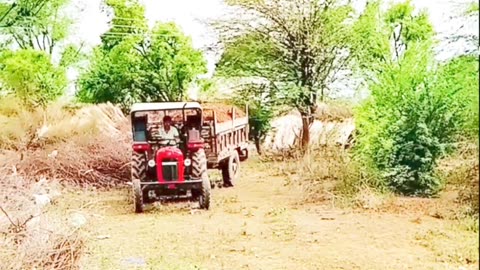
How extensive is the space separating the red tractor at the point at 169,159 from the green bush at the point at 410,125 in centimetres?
190

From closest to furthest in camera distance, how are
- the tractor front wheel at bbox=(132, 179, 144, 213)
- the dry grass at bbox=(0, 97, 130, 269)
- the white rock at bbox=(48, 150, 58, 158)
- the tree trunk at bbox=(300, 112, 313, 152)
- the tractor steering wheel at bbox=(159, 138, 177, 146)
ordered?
the tractor front wheel at bbox=(132, 179, 144, 213) < the tractor steering wheel at bbox=(159, 138, 177, 146) < the dry grass at bbox=(0, 97, 130, 269) < the white rock at bbox=(48, 150, 58, 158) < the tree trunk at bbox=(300, 112, 313, 152)

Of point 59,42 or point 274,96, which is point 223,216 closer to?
point 274,96

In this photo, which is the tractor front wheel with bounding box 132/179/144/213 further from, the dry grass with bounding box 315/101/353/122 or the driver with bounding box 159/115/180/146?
the dry grass with bounding box 315/101/353/122

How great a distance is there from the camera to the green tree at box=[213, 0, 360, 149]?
1052cm

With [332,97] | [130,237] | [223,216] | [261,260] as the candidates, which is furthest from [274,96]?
[261,260]

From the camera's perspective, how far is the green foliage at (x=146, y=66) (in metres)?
11.8

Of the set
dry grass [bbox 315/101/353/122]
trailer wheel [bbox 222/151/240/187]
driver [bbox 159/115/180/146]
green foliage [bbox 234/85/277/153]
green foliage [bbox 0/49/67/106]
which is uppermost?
green foliage [bbox 0/49/67/106]

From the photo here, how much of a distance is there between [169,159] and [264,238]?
1.65 m

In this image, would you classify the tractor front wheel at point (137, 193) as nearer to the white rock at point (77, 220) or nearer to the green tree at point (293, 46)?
the white rock at point (77, 220)

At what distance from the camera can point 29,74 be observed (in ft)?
37.9

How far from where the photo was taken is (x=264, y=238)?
17.7 ft

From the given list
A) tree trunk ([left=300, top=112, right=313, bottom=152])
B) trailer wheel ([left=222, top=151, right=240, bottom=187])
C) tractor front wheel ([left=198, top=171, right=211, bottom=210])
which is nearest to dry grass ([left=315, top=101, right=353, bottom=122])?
tree trunk ([left=300, top=112, right=313, bottom=152])

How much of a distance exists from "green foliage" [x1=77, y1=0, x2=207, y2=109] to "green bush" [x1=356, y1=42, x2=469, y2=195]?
4.97m

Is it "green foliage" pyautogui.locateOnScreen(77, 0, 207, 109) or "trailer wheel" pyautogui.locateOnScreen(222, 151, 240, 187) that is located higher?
"green foliage" pyautogui.locateOnScreen(77, 0, 207, 109)
